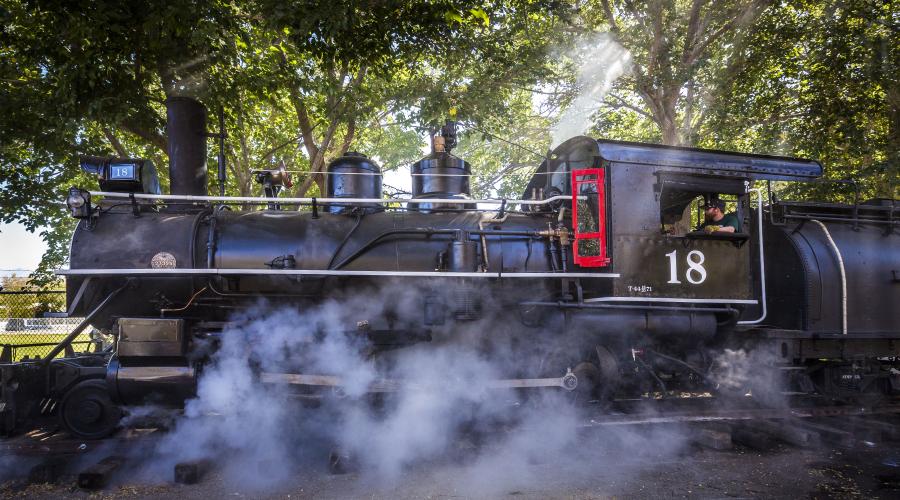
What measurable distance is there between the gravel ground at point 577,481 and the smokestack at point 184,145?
8.82ft

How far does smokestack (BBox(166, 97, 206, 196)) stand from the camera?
525cm

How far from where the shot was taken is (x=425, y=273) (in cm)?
438

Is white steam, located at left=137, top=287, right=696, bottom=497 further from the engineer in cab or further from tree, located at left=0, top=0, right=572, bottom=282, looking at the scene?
tree, located at left=0, top=0, right=572, bottom=282

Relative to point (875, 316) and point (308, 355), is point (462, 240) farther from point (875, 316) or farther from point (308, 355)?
point (875, 316)

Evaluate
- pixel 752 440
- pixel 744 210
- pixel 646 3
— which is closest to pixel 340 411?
pixel 752 440

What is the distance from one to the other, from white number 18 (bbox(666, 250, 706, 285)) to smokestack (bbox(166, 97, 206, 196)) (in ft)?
15.5

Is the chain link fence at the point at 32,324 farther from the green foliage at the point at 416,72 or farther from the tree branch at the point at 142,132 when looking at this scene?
the tree branch at the point at 142,132

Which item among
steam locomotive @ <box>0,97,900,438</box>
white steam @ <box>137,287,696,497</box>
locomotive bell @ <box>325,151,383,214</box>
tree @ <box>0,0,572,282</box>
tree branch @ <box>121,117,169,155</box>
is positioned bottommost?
white steam @ <box>137,287,696,497</box>

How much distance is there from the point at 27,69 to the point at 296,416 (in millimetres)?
8827

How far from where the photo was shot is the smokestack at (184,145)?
525 centimetres

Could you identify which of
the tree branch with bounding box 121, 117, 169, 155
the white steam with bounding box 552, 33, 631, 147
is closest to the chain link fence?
the tree branch with bounding box 121, 117, 169, 155

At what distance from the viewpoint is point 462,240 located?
4.61 meters

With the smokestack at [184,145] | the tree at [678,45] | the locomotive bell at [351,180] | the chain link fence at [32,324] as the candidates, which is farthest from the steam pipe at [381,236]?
the tree at [678,45]

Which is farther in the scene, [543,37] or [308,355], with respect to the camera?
[543,37]
